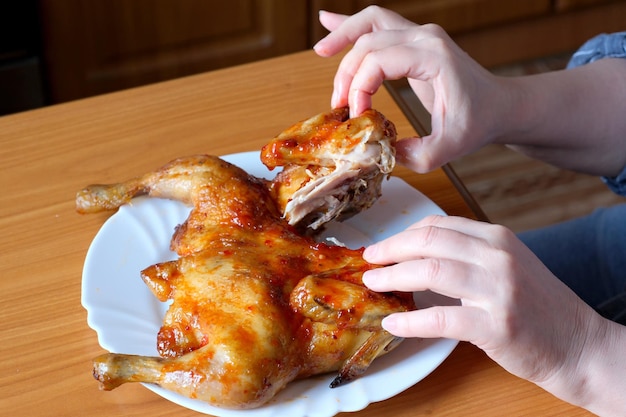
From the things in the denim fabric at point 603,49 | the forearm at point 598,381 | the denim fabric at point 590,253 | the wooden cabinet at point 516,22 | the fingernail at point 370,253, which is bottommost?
the wooden cabinet at point 516,22

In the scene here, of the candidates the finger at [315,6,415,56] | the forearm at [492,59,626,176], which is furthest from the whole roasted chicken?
the forearm at [492,59,626,176]

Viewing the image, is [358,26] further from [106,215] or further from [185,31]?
[185,31]

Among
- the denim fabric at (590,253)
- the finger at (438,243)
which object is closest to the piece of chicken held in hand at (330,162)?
the finger at (438,243)

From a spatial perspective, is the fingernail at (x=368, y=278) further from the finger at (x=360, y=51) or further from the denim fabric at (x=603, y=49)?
the denim fabric at (x=603, y=49)

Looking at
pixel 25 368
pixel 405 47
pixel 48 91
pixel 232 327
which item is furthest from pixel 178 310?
pixel 48 91

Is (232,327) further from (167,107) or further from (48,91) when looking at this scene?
(48,91)

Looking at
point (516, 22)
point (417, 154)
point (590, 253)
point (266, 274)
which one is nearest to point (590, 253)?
point (590, 253)
